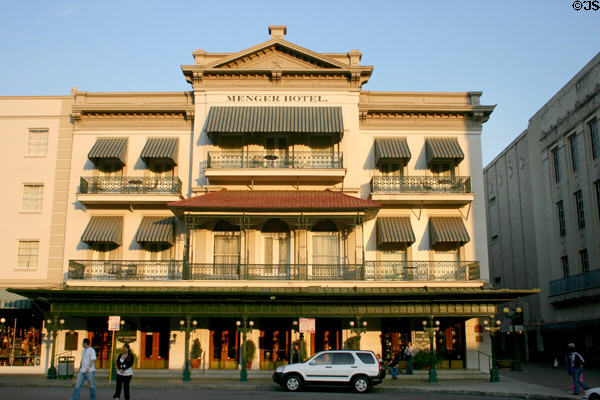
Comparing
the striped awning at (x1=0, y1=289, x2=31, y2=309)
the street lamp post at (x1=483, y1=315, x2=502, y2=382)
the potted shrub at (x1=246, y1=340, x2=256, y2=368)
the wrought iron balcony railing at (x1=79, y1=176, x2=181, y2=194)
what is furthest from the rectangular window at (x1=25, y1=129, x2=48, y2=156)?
the street lamp post at (x1=483, y1=315, x2=502, y2=382)

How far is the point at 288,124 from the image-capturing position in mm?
28609

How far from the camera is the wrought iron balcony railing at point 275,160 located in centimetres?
2886

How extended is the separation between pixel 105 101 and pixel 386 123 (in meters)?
14.7

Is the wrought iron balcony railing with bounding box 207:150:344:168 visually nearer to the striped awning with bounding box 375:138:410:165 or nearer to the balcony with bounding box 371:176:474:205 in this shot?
the striped awning with bounding box 375:138:410:165

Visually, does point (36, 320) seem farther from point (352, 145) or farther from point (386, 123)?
point (386, 123)

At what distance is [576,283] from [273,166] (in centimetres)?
2095

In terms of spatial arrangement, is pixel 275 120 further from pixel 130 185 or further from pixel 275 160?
pixel 130 185

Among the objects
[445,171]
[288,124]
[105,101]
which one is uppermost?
[105,101]

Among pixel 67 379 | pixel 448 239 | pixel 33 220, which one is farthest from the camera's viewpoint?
pixel 33 220

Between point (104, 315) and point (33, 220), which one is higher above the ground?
point (33, 220)

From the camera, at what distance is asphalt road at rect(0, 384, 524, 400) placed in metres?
18.2

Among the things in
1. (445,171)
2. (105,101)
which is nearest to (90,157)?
(105,101)

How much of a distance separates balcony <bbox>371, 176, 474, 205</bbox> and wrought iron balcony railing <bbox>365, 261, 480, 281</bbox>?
3.04 metres

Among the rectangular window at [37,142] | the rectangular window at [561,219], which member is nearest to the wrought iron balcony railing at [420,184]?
the rectangular window at [561,219]
